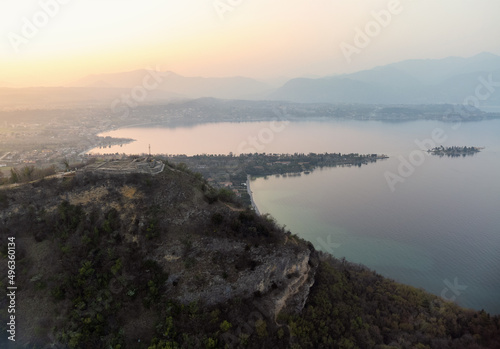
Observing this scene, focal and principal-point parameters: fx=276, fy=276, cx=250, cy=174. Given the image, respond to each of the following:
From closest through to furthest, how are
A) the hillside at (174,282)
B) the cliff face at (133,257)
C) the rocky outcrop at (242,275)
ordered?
the hillside at (174,282) → the cliff face at (133,257) → the rocky outcrop at (242,275)

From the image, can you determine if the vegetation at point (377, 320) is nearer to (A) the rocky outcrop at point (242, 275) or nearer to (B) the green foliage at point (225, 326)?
(A) the rocky outcrop at point (242, 275)

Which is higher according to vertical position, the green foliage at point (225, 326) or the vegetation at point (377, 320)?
the green foliage at point (225, 326)

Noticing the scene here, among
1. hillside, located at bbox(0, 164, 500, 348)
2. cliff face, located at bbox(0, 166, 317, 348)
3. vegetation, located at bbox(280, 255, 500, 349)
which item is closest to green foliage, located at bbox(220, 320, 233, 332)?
hillside, located at bbox(0, 164, 500, 348)

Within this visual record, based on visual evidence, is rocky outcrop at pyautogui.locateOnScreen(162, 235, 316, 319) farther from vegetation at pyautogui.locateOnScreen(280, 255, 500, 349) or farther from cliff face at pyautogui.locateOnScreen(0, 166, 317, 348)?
vegetation at pyautogui.locateOnScreen(280, 255, 500, 349)

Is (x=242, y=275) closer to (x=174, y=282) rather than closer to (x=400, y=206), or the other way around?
(x=174, y=282)

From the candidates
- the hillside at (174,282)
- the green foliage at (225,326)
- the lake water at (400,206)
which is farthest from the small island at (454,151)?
the green foliage at (225,326)

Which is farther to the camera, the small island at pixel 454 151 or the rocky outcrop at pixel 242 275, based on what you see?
the small island at pixel 454 151

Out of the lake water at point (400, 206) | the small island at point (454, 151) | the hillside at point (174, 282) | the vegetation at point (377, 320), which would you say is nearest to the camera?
the hillside at point (174, 282)

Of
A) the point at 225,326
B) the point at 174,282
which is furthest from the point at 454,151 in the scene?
the point at 174,282
